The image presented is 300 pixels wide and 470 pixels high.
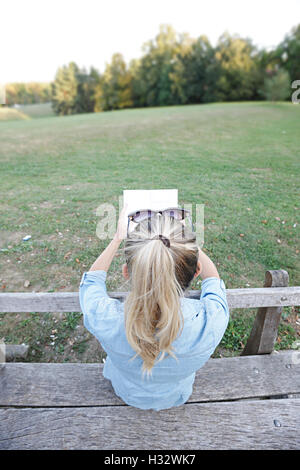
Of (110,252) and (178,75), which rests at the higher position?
(178,75)

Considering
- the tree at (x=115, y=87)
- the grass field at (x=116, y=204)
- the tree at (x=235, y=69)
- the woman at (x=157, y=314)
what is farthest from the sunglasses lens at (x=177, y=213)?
the tree at (x=115, y=87)

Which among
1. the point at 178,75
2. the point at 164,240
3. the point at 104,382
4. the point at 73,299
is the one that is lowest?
the point at 104,382

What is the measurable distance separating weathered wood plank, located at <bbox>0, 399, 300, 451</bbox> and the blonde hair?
0.49 metres

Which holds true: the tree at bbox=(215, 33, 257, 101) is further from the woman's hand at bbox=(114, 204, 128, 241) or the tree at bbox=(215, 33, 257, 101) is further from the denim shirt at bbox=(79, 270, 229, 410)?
the denim shirt at bbox=(79, 270, 229, 410)

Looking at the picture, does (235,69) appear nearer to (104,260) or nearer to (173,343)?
(104,260)

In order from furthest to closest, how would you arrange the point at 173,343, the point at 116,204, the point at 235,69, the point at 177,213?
the point at 235,69 < the point at 116,204 < the point at 177,213 < the point at 173,343

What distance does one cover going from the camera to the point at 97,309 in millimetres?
1060

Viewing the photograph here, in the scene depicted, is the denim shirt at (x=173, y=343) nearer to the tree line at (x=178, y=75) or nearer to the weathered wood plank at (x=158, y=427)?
the weathered wood plank at (x=158, y=427)

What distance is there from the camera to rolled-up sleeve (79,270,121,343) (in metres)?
1.01

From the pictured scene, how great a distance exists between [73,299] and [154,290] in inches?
30.7

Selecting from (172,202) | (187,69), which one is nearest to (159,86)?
(187,69)

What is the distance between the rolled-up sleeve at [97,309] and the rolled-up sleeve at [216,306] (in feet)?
1.26

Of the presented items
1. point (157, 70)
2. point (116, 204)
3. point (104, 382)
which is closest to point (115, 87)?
point (157, 70)

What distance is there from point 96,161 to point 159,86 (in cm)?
3513
